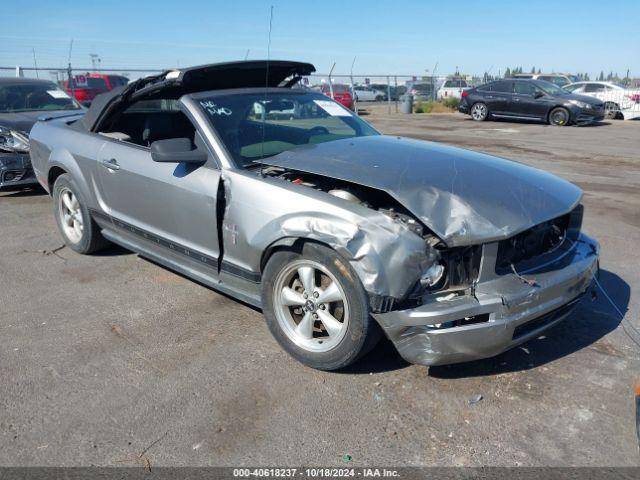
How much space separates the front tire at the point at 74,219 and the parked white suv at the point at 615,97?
2109 cm

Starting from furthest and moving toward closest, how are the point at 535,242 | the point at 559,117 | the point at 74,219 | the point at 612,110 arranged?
the point at 612,110
the point at 559,117
the point at 74,219
the point at 535,242

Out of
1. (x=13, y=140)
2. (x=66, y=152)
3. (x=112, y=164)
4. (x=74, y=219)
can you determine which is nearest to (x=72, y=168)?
(x=66, y=152)

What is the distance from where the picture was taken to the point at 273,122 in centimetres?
431

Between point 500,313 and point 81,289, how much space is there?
3317mm

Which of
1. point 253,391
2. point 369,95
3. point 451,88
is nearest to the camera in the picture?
point 253,391

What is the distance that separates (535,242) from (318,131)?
1929 millimetres

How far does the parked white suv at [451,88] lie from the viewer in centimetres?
3387

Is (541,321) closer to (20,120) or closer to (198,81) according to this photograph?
(198,81)

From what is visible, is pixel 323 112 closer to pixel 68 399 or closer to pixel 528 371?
pixel 528 371

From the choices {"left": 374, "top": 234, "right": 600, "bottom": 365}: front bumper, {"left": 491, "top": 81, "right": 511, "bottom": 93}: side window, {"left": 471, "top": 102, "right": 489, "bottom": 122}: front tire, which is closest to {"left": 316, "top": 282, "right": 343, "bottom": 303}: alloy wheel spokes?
{"left": 374, "top": 234, "right": 600, "bottom": 365}: front bumper

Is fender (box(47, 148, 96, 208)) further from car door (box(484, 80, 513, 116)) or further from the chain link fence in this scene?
car door (box(484, 80, 513, 116))

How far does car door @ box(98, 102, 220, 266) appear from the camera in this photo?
12.4 feet

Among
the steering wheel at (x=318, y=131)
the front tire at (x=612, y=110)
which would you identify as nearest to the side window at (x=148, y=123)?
the steering wheel at (x=318, y=131)

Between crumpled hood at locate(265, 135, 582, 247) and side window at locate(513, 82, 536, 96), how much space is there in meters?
17.4
